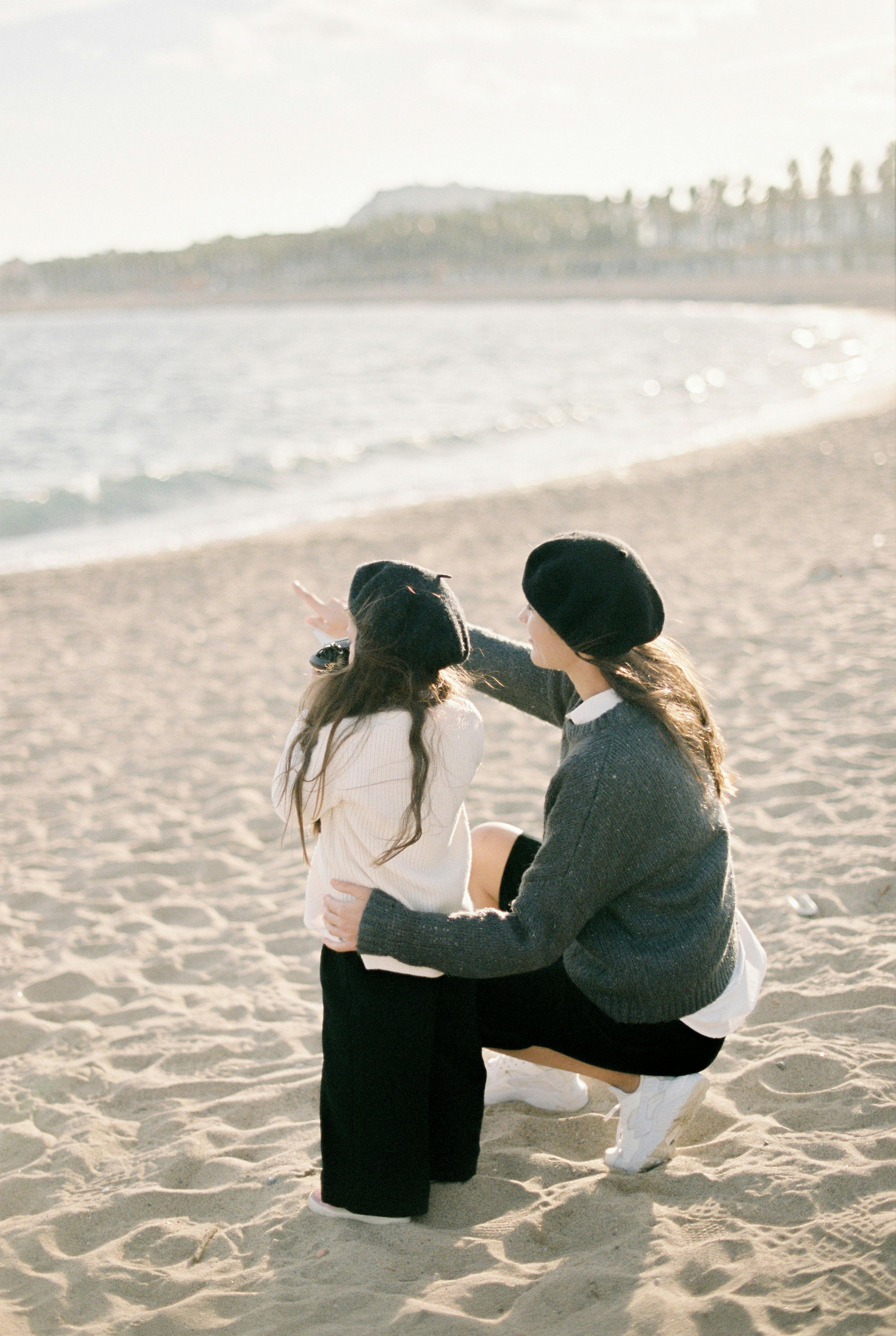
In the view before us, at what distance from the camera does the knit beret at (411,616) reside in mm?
1872

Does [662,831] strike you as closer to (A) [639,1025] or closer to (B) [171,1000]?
(A) [639,1025]

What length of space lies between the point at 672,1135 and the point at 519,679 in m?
0.97

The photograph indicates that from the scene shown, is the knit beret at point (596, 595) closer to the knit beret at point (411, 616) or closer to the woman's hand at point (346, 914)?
the knit beret at point (411, 616)

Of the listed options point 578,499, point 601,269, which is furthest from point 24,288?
point 578,499

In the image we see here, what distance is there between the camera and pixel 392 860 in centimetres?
200

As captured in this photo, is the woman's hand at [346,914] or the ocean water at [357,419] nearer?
the woman's hand at [346,914]

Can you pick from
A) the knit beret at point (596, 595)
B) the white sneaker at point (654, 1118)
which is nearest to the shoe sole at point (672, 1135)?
the white sneaker at point (654, 1118)

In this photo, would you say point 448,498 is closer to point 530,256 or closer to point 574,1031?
point 574,1031

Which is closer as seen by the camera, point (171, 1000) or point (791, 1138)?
point (791, 1138)

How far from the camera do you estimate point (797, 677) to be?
5.03 meters

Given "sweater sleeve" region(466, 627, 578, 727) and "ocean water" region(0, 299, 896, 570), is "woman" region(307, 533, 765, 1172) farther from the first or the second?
"ocean water" region(0, 299, 896, 570)

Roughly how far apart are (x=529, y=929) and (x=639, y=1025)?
1.22 ft

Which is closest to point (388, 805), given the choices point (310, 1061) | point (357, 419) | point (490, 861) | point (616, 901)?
point (616, 901)

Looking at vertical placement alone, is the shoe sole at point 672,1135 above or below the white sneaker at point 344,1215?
above
